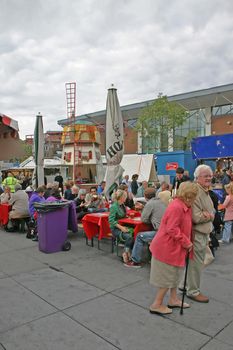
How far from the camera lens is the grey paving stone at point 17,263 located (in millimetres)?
5383

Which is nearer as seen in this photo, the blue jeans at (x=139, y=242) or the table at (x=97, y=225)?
the blue jeans at (x=139, y=242)

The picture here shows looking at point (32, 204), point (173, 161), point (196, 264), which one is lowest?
point (196, 264)

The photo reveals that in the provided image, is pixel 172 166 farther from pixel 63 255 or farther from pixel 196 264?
pixel 196 264

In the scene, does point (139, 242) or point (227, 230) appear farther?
point (227, 230)

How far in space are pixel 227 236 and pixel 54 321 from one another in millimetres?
5155

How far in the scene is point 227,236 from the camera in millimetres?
7402

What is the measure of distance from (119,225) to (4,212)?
4316 mm

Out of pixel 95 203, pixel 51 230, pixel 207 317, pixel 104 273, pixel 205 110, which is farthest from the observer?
pixel 205 110

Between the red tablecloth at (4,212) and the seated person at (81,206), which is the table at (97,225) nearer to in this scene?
the seated person at (81,206)

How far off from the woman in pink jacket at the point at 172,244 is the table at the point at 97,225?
2739 mm

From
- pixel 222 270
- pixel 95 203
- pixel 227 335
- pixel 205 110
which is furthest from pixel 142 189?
→ pixel 205 110

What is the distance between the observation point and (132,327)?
3377 millimetres

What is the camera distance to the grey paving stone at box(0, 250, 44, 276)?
538 cm

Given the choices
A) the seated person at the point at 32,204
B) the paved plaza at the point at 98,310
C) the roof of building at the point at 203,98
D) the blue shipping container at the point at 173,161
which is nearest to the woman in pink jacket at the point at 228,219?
the paved plaza at the point at 98,310
